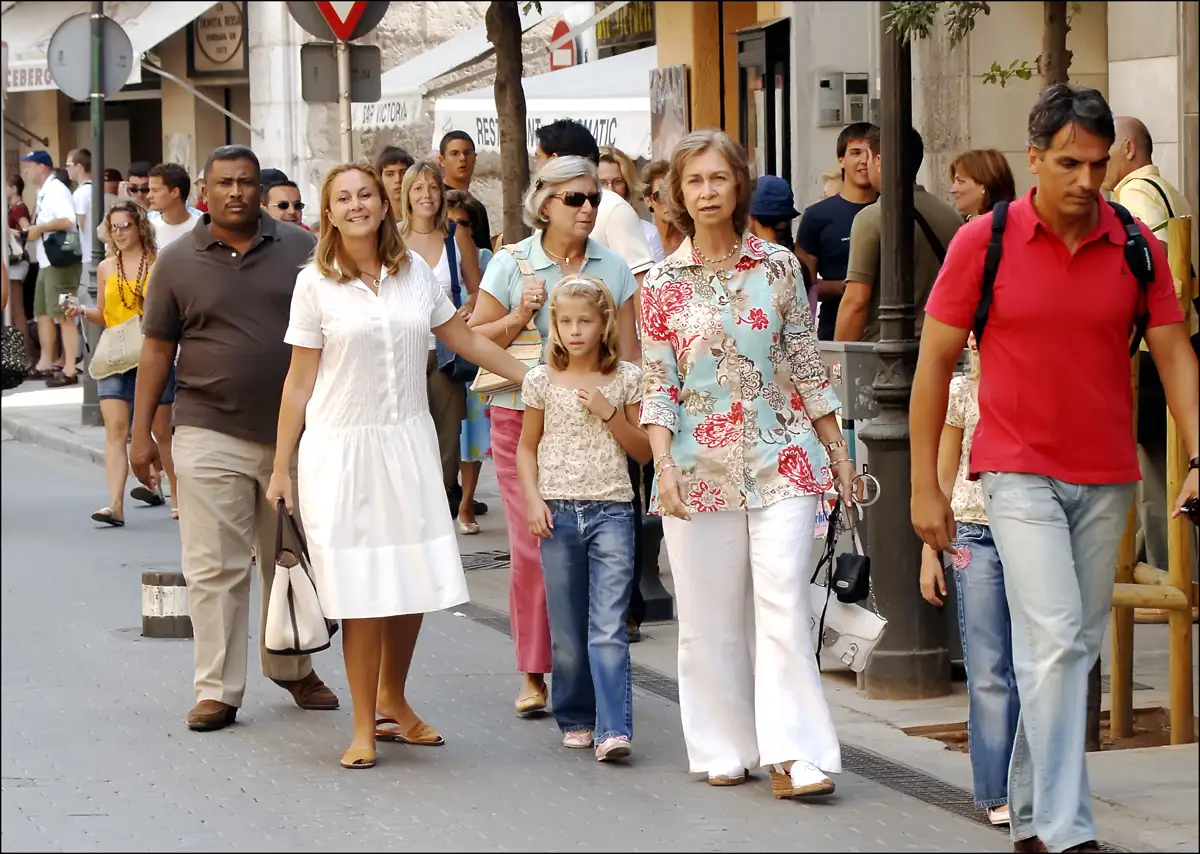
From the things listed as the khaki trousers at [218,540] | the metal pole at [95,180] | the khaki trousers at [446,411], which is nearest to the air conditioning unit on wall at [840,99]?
the khaki trousers at [446,411]

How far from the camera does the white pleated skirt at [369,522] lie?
23.8ft

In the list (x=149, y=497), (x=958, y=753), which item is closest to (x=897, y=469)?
(x=958, y=753)

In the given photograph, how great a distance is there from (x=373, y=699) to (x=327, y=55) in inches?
271

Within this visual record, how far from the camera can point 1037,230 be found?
5805 millimetres

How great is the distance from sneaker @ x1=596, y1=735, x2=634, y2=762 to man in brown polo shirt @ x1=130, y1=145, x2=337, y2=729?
4.82 feet

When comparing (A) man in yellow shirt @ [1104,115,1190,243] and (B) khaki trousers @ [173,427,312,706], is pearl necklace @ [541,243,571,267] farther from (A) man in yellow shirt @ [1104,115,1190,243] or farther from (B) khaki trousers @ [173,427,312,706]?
(A) man in yellow shirt @ [1104,115,1190,243]

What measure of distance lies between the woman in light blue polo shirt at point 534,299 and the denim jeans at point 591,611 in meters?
0.36

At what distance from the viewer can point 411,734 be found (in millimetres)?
7652

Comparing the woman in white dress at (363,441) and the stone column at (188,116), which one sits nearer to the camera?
the woman in white dress at (363,441)

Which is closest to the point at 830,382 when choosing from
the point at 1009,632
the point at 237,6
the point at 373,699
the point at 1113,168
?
the point at 1009,632

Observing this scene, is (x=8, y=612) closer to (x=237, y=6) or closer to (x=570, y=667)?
(x=570, y=667)

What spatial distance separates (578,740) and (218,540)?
1519 mm

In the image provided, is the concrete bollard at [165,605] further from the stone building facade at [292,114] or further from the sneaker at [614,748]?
the stone building facade at [292,114]

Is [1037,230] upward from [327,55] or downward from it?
downward
